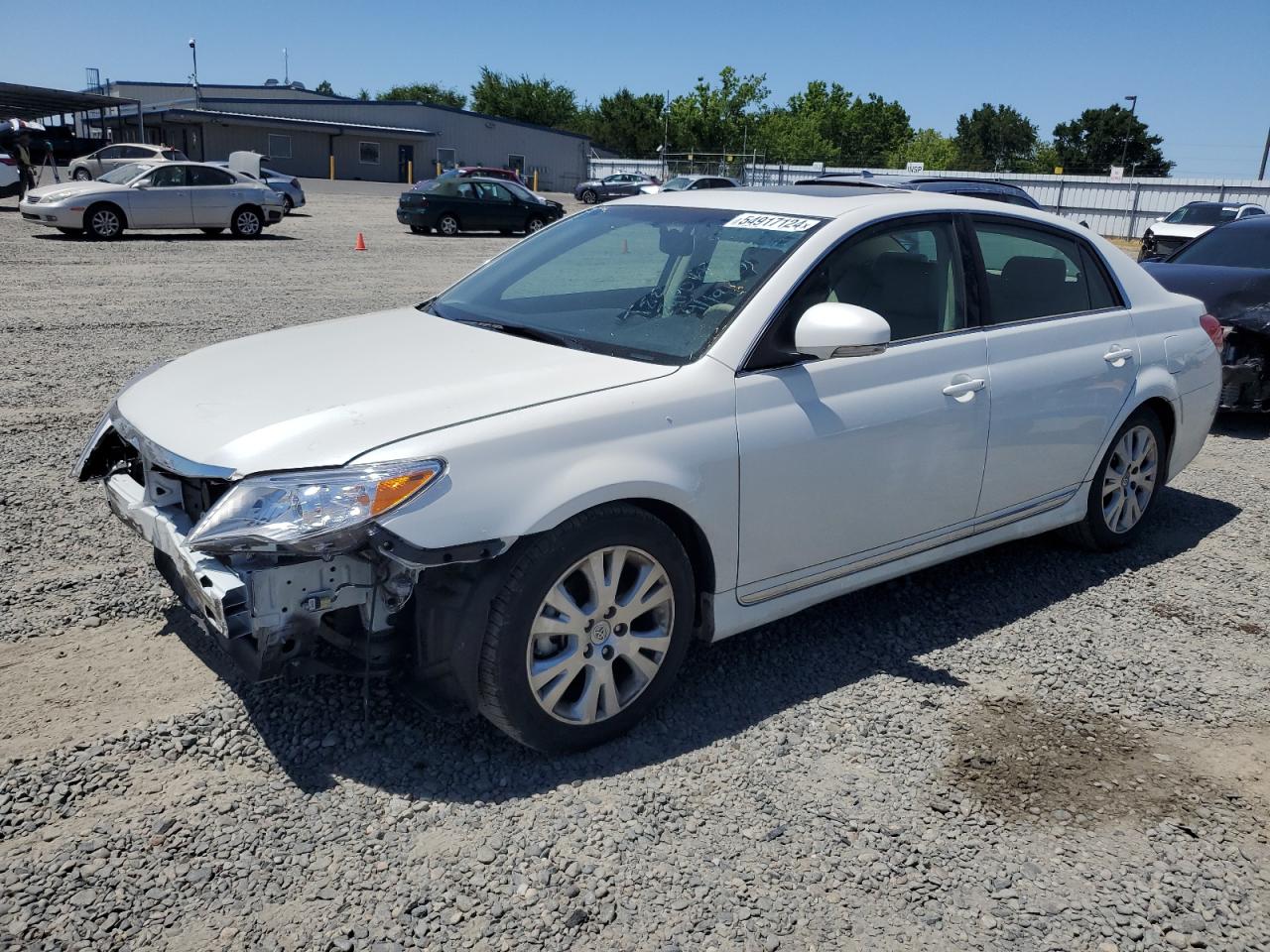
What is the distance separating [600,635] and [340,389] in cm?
112

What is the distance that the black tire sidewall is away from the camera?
500 centimetres

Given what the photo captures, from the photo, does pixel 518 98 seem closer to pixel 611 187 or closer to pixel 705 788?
pixel 611 187

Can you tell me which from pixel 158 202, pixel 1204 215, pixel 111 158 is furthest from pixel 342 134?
pixel 1204 215

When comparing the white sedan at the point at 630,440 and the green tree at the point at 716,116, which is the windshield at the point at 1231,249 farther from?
the green tree at the point at 716,116

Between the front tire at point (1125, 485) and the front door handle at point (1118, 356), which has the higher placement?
the front door handle at point (1118, 356)

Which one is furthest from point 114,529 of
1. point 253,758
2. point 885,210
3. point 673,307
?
point 885,210

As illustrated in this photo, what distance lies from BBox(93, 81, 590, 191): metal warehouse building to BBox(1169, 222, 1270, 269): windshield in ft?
168

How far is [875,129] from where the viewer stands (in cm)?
10669

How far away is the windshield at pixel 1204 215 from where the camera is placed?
2234 centimetres

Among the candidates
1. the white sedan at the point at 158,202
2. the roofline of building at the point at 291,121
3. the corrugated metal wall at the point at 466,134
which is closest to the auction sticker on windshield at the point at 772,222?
the white sedan at the point at 158,202

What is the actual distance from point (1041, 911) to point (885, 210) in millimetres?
2547

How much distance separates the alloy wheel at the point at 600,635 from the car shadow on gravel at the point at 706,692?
0.66 feet

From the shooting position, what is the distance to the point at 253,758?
3.23 m

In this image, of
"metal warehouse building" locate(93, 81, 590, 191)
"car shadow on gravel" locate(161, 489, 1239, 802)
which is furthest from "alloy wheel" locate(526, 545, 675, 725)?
"metal warehouse building" locate(93, 81, 590, 191)
